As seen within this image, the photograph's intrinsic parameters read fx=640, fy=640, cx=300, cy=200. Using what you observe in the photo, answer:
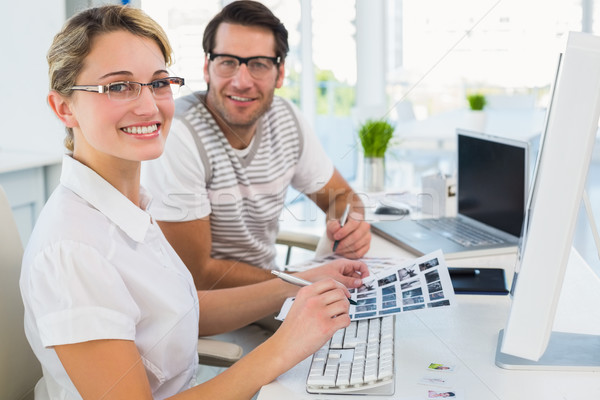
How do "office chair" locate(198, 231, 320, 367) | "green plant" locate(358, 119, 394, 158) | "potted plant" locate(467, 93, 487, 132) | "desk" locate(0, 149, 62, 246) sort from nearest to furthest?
"office chair" locate(198, 231, 320, 367), "desk" locate(0, 149, 62, 246), "green plant" locate(358, 119, 394, 158), "potted plant" locate(467, 93, 487, 132)

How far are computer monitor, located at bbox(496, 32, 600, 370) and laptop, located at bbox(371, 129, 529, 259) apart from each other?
2.64 ft

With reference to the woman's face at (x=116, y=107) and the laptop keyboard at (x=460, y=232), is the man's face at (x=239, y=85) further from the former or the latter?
the woman's face at (x=116, y=107)

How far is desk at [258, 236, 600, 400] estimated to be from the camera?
819 mm

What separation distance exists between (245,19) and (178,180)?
483 mm

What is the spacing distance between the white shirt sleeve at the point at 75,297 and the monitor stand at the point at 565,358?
0.52m

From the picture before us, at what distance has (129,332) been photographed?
85cm

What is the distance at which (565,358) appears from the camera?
2.92 feet

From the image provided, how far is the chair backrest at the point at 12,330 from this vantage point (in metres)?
0.98

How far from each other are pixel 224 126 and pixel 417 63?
171 inches

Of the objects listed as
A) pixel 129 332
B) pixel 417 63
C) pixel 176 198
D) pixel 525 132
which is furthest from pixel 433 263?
pixel 417 63

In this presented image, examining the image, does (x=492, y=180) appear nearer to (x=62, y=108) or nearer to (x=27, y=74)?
(x=62, y=108)

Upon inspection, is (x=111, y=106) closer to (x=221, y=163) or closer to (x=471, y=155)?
(x=221, y=163)

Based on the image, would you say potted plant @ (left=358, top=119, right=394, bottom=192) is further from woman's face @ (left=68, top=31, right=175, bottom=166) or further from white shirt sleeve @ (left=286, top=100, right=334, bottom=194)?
woman's face @ (left=68, top=31, right=175, bottom=166)

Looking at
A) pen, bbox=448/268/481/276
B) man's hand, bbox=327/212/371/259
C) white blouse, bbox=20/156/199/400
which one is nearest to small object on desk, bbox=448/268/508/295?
pen, bbox=448/268/481/276
